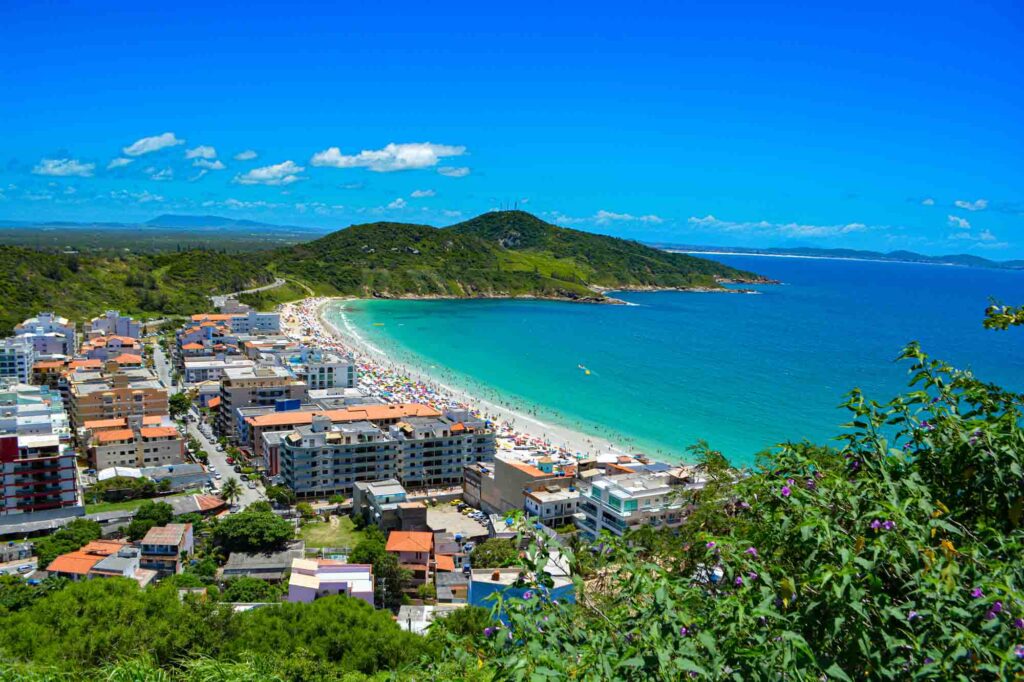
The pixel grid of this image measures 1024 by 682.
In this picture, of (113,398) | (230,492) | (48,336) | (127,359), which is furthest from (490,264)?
(230,492)

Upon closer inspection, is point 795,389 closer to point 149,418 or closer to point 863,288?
point 149,418

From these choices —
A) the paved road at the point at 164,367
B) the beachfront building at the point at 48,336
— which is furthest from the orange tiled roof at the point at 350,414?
the beachfront building at the point at 48,336

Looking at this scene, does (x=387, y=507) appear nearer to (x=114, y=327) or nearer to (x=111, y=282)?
(x=114, y=327)

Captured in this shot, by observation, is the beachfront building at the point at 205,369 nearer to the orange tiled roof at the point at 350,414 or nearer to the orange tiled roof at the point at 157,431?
the orange tiled roof at the point at 350,414

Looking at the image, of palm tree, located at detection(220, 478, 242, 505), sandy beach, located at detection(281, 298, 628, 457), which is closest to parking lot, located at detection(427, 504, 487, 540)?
palm tree, located at detection(220, 478, 242, 505)

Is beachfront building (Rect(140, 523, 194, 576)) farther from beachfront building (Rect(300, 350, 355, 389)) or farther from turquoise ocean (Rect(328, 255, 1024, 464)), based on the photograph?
turquoise ocean (Rect(328, 255, 1024, 464))
